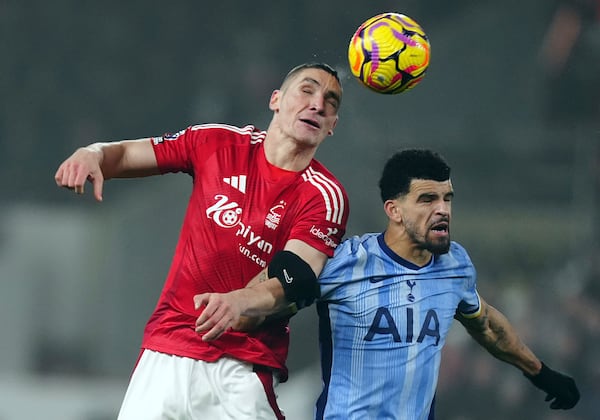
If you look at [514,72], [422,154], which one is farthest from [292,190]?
[514,72]

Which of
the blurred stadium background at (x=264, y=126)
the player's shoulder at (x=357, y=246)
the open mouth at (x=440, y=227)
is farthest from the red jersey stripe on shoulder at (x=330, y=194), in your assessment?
the blurred stadium background at (x=264, y=126)

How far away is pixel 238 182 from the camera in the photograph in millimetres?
3676

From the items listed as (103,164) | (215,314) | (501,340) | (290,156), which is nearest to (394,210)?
(290,156)

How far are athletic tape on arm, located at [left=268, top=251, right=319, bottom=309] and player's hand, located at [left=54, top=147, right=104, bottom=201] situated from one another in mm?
610

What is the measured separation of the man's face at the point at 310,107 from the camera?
369cm

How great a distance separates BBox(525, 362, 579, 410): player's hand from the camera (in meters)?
4.08

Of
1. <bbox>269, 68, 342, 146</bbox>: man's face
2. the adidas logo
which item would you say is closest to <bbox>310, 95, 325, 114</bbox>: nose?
<bbox>269, 68, 342, 146</bbox>: man's face

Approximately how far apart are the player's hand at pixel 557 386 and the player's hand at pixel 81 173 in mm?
1842

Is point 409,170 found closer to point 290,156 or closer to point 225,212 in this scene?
point 290,156

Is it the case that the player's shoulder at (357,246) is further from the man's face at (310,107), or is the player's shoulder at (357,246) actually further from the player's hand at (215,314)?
the player's hand at (215,314)

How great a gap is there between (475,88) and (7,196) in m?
4.12

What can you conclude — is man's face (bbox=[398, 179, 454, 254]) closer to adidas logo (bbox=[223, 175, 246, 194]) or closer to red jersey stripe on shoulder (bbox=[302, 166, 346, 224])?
red jersey stripe on shoulder (bbox=[302, 166, 346, 224])

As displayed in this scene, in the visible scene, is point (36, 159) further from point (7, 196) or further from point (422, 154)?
point (422, 154)

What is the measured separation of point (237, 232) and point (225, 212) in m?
0.09
